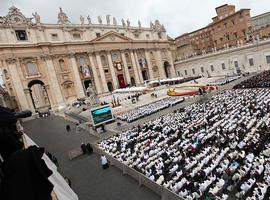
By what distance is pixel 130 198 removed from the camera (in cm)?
1049

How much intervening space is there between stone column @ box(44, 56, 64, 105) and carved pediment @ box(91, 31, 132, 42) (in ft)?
40.8

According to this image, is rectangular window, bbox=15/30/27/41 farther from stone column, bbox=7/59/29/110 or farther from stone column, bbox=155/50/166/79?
stone column, bbox=155/50/166/79

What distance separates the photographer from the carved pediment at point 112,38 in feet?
177

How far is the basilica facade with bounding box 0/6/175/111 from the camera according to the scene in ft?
142

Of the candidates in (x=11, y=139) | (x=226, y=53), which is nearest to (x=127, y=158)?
(x=11, y=139)

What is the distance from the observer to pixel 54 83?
156ft

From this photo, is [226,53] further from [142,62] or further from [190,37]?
Answer: [190,37]

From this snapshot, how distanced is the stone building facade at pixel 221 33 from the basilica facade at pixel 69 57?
17796mm

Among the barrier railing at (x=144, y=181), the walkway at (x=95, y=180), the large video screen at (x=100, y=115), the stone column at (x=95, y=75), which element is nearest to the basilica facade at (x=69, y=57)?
the stone column at (x=95, y=75)

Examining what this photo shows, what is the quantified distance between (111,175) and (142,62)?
52612mm

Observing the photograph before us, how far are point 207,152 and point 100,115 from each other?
520 inches

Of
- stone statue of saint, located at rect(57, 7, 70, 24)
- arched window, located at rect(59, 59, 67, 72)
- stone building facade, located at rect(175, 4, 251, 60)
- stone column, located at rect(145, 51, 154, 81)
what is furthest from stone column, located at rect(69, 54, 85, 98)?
stone building facade, located at rect(175, 4, 251, 60)

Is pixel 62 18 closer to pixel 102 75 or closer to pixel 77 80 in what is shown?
pixel 77 80

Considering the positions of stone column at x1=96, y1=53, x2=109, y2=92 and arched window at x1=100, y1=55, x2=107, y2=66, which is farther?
arched window at x1=100, y1=55, x2=107, y2=66
